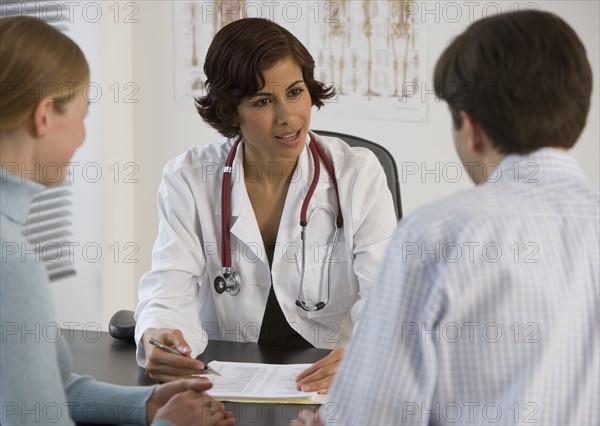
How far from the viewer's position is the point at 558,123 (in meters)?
1.10

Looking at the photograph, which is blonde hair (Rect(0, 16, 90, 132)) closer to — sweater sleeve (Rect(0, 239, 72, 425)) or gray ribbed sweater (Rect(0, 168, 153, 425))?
gray ribbed sweater (Rect(0, 168, 153, 425))

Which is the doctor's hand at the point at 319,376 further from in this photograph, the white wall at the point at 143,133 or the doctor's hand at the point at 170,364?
the white wall at the point at 143,133

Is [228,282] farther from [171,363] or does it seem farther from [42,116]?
[42,116]

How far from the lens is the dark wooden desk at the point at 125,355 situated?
1.69 m

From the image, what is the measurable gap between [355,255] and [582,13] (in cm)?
155

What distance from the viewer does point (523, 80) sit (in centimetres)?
108

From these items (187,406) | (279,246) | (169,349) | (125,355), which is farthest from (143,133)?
(187,406)

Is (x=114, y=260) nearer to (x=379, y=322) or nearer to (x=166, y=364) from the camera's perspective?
(x=166, y=364)

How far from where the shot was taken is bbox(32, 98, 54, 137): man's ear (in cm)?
122

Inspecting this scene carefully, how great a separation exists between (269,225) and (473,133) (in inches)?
41.8

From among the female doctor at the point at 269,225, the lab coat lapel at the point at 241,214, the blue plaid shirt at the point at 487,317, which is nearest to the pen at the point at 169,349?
the female doctor at the point at 269,225

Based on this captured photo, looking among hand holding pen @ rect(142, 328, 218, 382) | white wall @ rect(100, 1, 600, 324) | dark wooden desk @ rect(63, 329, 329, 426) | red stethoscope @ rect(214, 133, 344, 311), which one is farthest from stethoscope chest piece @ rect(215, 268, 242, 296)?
white wall @ rect(100, 1, 600, 324)

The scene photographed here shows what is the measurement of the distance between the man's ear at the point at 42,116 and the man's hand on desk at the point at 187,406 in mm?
491

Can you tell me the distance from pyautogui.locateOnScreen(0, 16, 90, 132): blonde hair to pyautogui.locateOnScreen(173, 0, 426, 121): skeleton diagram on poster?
7.32ft
